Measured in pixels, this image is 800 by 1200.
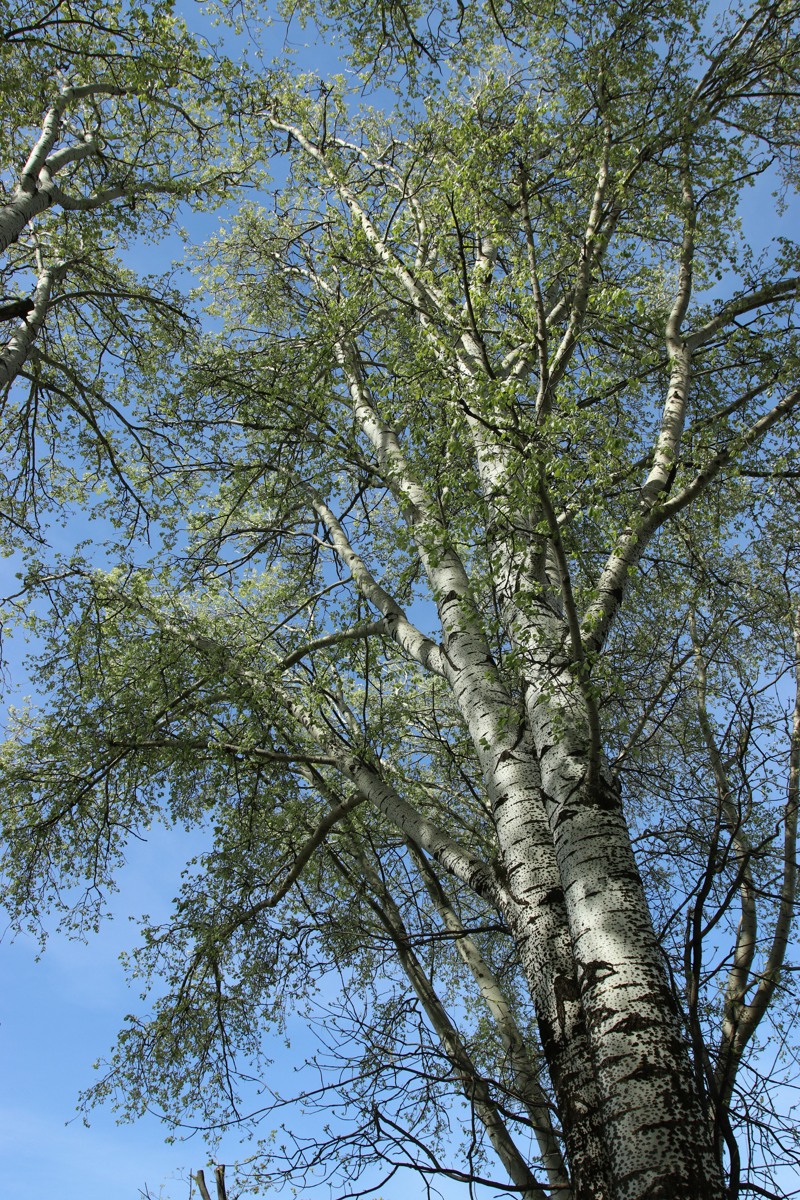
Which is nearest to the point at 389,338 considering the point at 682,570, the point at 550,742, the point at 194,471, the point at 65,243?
the point at 194,471

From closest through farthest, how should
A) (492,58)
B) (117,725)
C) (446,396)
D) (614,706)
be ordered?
(446,396), (614,706), (117,725), (492,58)

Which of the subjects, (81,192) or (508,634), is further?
(81,192)

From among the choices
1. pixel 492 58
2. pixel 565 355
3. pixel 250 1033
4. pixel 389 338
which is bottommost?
pixel 250 1033

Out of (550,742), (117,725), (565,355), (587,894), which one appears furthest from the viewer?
(117,725)

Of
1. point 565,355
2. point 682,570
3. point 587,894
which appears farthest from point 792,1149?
point 682,570

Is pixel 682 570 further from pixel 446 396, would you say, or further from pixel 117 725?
pixel 117 725

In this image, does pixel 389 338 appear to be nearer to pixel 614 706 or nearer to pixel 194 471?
pixel 194 471

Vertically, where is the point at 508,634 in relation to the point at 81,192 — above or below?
below

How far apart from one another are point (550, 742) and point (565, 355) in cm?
244

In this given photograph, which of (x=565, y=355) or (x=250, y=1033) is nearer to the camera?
(x=565, y=355)

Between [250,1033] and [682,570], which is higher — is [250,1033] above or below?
below

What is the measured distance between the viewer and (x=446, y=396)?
4.28m

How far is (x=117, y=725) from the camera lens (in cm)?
724

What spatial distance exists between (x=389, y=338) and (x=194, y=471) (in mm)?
2651
